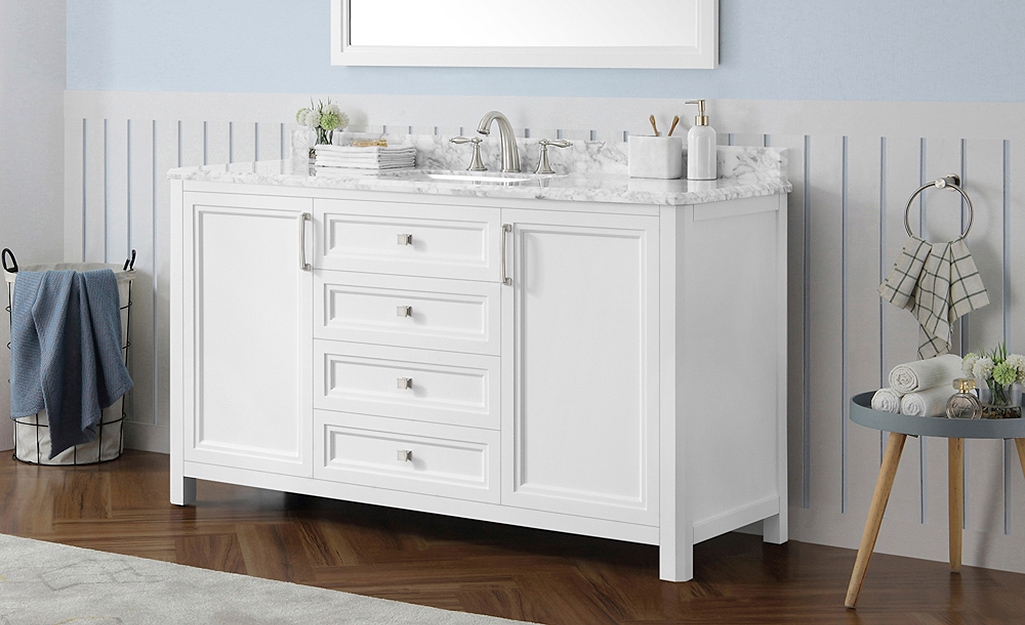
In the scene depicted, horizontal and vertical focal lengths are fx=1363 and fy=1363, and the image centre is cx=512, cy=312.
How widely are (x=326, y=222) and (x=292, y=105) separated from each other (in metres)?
0.76

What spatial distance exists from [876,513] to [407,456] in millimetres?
1095

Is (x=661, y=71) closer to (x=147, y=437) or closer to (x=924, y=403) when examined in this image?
(x=924, y=403)

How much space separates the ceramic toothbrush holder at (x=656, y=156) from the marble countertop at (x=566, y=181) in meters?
0.03

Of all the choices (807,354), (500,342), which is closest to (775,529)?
(807,354)

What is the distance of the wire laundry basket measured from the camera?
406cm

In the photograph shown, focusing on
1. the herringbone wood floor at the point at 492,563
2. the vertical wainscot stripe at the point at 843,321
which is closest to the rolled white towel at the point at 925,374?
the vertical wainscot stripe at the point at 843,321

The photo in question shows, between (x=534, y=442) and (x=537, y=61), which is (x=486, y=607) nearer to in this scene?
(x=534, y=442)

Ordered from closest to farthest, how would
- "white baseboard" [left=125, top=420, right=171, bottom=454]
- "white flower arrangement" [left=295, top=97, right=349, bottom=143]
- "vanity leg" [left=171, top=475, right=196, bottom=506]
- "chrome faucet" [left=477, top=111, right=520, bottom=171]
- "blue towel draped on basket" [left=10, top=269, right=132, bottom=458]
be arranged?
"chrome faucet" [left=477, top=111, right=520, bottom=171], "vanity leg" [left=171, top=475, right=196, bottom=506], "white flower arrangement" [left=295, top=97, right=349, bottom=143], "blue towel draped on basket" [left=10, top=269, right=132, bottom=458], "white baseboard" [left=125, top=420, right=171, bottom=454]

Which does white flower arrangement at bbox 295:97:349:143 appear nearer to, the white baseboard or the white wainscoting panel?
the white wainscoting panel

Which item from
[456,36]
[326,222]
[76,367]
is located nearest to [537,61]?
[456,36]

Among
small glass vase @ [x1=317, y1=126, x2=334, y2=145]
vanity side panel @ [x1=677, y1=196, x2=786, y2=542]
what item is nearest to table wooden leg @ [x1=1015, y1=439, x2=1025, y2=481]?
vanity side panel @ [x1=677, y1=196, x2=786, y2=542]

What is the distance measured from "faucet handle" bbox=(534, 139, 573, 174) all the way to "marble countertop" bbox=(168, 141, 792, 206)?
0.13 feet

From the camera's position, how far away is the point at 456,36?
3.63 meters

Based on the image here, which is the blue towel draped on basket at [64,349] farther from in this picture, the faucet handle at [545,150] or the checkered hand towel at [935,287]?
the checkered hand towel at [935,287]
